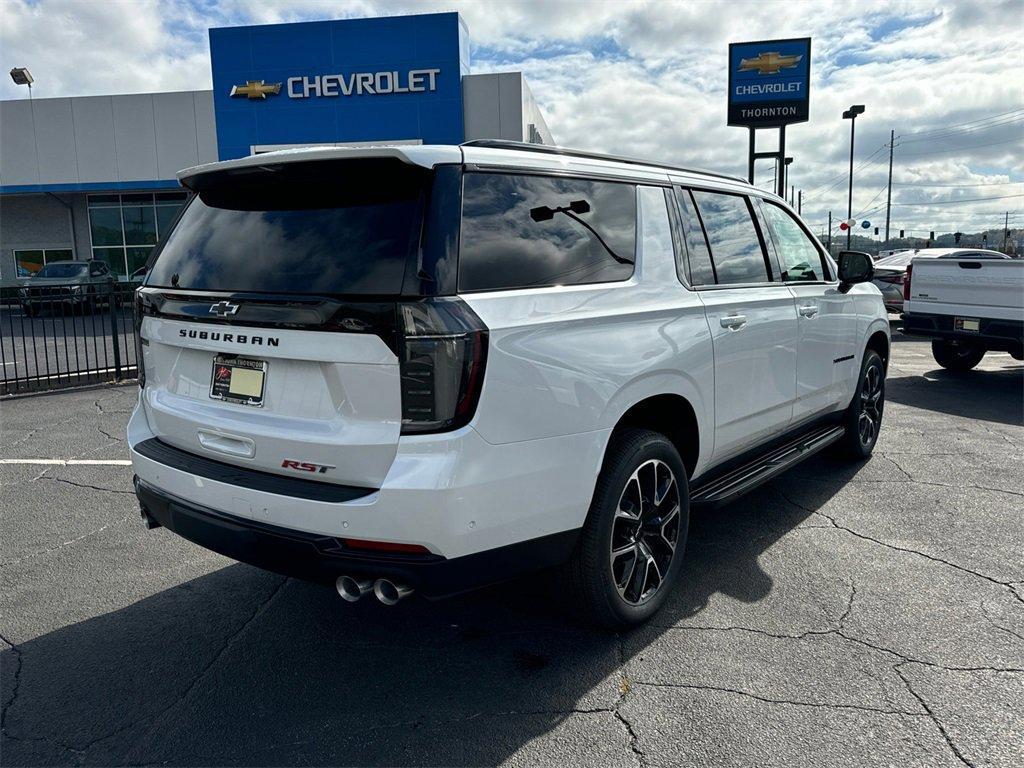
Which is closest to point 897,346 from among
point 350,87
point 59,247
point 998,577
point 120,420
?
point 998,577

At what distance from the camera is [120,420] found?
771 centimetres

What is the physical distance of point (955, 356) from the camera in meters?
10.7

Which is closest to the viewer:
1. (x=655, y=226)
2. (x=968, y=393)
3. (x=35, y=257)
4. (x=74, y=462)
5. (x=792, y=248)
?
(x=655, y=226)

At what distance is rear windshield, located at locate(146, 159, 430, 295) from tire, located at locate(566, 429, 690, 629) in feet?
3.93

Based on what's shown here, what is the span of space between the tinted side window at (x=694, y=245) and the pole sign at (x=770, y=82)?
19763mm

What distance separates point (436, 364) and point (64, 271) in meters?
26.0

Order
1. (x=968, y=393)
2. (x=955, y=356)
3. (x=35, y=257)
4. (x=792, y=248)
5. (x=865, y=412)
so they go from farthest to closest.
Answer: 1. (x=35, y=257)
2. (x=955, y=356)
3. (x=968, y=393)
4. (x=865, y=412)
5. (x=792, y=248)

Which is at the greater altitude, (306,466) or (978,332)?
(306,466)

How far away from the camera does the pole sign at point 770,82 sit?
21703 millimetres

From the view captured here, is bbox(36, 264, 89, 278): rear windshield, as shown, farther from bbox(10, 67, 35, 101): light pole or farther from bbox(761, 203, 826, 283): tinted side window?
bbox(761, 203, 826, 283): tinted side window

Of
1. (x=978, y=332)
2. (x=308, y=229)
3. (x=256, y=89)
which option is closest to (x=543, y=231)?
(x=308, y=229)

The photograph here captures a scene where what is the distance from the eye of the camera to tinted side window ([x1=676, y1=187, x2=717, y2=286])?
147 inches

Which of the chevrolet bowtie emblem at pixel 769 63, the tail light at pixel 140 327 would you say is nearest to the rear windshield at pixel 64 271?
the chevrolet bowtie emblem at pixel 769 63

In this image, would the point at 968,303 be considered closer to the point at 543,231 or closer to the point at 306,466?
the point at 543,231
